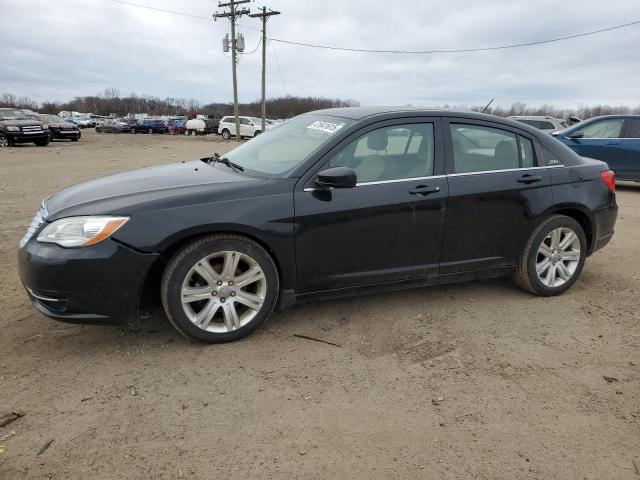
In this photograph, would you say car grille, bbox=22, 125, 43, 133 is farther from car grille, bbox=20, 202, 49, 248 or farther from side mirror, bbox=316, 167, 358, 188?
side mirror, bbox=316, 167, 358, 188

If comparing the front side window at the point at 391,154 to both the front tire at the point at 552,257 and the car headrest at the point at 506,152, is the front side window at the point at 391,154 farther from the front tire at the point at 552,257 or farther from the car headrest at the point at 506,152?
the front tire at the point at 552,257

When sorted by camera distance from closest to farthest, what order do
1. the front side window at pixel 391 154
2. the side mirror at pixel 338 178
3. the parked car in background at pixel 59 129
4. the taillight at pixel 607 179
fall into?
1. the side mirror at pixel 338 178
2. the front side window at pixel 391 154
3. the taillight at pixel 607 179
4. the parked car in background at pixel 59 129

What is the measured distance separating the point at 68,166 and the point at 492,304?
13751 mm

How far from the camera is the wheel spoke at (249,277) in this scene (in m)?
3.20

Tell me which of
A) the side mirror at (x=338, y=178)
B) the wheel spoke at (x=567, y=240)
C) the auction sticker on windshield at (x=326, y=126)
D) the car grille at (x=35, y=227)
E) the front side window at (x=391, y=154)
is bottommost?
the wheel spoke at (x=567, y=240)

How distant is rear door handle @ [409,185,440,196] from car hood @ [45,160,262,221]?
1.15m

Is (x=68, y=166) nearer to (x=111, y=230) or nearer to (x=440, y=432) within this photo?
(x=111, y=230)

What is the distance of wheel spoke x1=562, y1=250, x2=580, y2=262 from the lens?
4.21m

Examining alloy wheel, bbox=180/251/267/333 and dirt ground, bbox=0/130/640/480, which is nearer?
dirt ground, bbox=0/130/640/480

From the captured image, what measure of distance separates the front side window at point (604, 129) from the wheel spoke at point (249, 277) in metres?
10.1

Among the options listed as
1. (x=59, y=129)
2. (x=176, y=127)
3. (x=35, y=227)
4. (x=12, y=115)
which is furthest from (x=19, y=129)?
(x=176, y=127)

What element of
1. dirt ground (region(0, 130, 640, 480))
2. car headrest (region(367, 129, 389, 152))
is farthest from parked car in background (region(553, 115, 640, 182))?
car headrest (region(367, 129, 389, 152))

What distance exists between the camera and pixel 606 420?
255cm

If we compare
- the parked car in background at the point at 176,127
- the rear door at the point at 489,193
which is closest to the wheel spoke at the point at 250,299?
the rear door at the point at 489,193
